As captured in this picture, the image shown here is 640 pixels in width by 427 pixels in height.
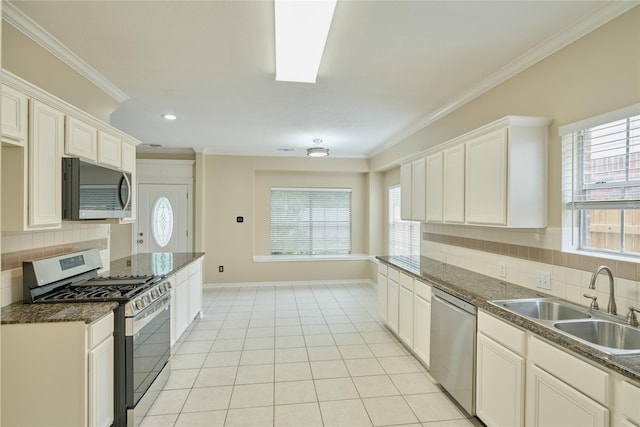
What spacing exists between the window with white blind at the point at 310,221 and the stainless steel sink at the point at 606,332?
5086mm

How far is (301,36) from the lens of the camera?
7.64 feet

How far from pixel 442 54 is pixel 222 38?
162cm

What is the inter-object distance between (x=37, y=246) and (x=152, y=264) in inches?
52.6

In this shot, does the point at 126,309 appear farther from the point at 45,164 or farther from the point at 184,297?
the point at 184,297

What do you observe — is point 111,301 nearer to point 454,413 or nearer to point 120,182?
point 120,182

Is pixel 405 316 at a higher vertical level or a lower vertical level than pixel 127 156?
lower

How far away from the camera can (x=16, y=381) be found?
194 centimetres

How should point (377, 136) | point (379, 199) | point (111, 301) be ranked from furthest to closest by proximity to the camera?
point (379, 199) → point (377, 136) → point (111, 301)

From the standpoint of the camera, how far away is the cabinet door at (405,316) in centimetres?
338

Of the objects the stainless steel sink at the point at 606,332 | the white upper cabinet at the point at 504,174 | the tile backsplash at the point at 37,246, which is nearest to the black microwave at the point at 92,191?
the tile backsplash at the point at 37,246

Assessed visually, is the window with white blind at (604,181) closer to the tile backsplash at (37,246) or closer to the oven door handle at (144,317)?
the oven door handle at (144,317)

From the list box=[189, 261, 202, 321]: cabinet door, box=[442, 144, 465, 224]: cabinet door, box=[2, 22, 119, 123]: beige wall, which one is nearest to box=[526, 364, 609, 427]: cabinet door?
box=[442, 144, 465, 224]: cabinet door

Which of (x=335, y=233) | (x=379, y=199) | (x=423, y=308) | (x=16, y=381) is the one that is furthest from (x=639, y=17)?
(x=335, y=233)

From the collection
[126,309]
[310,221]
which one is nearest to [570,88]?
[126,309]
